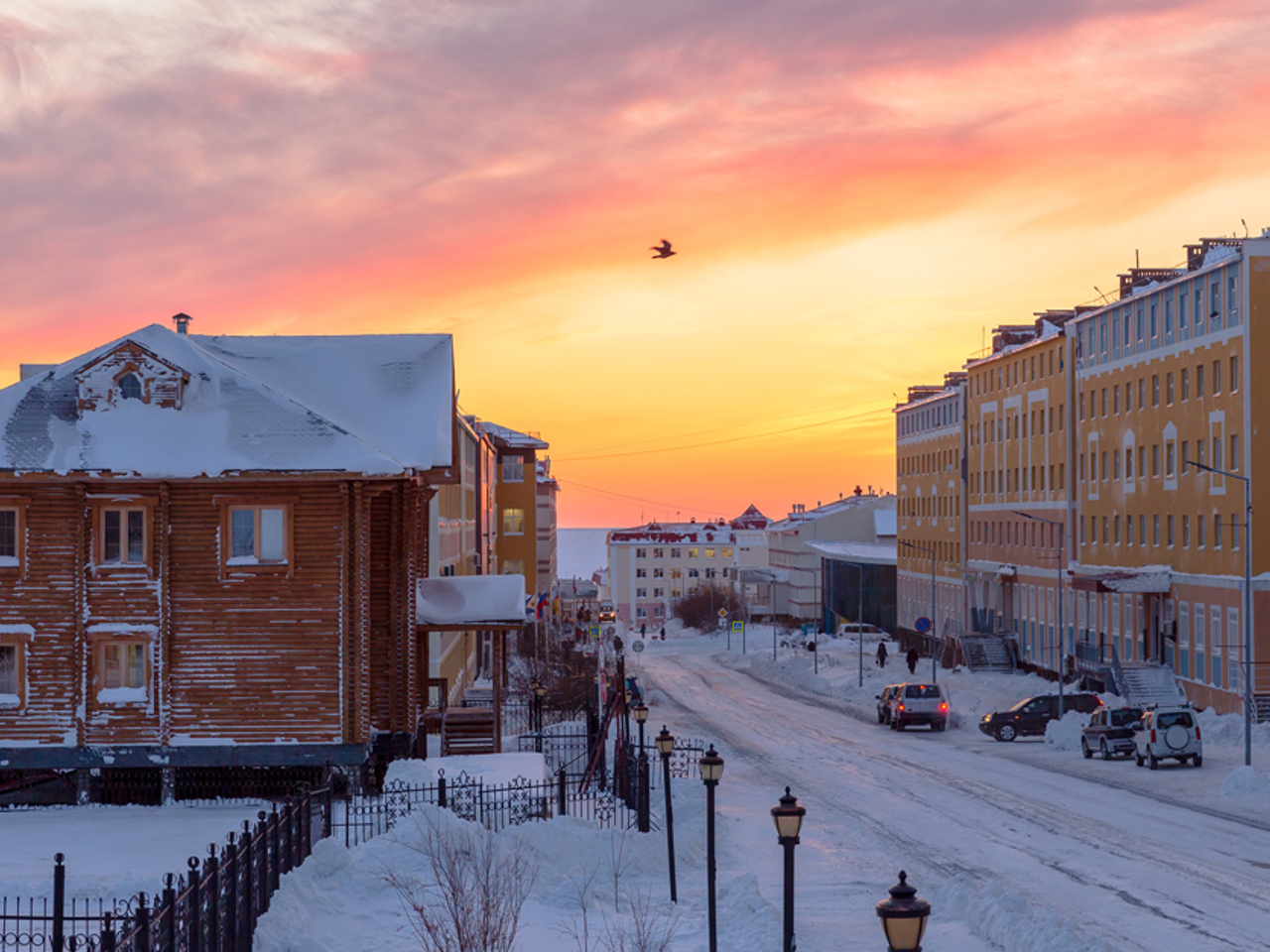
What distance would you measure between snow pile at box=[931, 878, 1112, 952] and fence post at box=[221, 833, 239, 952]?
9.91 m

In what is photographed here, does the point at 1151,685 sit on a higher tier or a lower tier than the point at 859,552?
lower

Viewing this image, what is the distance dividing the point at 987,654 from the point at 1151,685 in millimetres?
23051

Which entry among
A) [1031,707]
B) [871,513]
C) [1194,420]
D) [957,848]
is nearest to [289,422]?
[957,848]

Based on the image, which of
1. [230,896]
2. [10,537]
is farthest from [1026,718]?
[230,896]

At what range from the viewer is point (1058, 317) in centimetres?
8456

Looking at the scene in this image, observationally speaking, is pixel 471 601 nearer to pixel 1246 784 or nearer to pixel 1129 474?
pixel 1246 784

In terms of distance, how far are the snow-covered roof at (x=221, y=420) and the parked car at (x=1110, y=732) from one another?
22237 millimetres

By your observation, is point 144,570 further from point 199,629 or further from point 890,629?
point 890,629

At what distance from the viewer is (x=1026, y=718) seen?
55.2m

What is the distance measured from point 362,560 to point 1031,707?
29875 mm

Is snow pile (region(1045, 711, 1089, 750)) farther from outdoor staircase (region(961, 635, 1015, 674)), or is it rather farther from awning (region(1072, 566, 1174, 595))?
outdoor staircase (region(961, 635, 1015, 674))

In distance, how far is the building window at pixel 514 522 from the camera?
10237 cm

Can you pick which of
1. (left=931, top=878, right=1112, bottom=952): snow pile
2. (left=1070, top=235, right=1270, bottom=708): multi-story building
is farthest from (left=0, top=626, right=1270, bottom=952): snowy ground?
(left=1070, top=235, right=1270, bottom=708): multi-story building

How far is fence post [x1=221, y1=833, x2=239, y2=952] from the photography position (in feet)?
52.9
